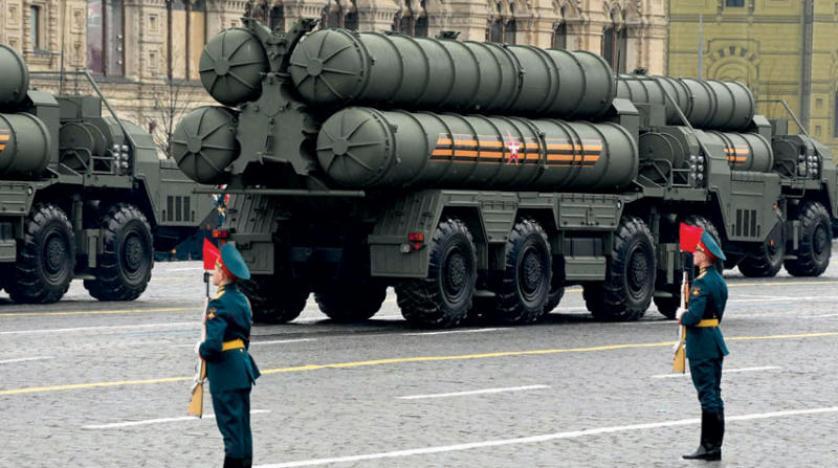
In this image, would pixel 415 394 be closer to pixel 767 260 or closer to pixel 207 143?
pixel 207 143

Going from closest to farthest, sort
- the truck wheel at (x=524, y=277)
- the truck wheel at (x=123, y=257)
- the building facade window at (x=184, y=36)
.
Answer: the truck wheel at (x=524, y=277)
the truck wheel at (x=123, y=257)
the building facade window at (x=184, y=36)

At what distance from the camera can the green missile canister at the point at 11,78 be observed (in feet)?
97.1

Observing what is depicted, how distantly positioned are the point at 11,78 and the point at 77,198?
6.75 feet

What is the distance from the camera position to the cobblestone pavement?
15.5m

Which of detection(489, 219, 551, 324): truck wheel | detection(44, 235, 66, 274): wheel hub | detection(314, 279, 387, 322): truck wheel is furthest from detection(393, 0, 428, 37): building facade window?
detection(489, 219, 551, 324): truck wheel

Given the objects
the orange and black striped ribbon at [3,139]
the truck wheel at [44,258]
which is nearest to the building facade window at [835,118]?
the truck wheel at [44,258]

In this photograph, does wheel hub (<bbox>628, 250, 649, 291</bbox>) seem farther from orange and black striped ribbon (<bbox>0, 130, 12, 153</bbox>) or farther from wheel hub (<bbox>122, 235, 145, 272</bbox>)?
orange and black striped ribbon (<bbox>0, 130, 12, 153</bbox>)

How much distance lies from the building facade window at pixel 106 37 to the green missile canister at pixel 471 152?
2807 cm

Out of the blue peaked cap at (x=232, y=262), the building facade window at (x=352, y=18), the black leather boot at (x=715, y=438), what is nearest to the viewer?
the blue peaked cap at (x=232, y=262)

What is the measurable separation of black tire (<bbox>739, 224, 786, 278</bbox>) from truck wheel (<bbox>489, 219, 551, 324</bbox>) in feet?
44.2

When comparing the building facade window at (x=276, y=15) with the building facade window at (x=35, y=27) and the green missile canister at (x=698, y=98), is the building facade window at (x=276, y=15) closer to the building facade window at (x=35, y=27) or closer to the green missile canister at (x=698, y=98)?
the building facade window at (x=35, y=27)

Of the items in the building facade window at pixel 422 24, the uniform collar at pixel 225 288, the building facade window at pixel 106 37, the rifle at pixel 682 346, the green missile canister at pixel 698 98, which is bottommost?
the rifle at pixel 682 346

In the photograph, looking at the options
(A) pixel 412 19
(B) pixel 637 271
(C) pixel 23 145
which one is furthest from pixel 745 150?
(A) pixel 412 19

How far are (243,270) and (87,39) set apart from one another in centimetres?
4234
